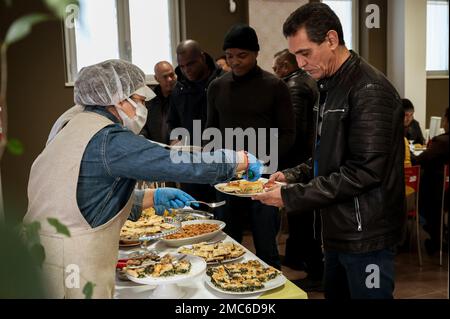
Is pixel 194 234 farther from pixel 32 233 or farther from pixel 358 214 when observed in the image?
pixel 32 233

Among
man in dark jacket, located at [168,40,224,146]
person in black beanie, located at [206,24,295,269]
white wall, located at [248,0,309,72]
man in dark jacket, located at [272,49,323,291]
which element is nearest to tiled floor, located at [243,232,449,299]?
man in dark jacket, located at [272,49,323,291]

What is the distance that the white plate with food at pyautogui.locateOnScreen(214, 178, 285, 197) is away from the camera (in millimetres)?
1993

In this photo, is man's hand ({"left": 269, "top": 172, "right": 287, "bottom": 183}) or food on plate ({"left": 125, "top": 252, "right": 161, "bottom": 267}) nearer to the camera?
food on plate ({"left": 125, "top": 252, "right": 161, "bottom": 267})

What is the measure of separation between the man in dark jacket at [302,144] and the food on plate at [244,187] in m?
0.66

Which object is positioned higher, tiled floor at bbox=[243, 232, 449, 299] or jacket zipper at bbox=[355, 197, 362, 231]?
jacket zipper at bbox=[355, 197, 362, 231]

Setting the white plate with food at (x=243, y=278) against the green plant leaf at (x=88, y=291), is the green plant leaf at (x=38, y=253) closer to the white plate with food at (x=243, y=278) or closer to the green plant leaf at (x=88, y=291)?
the green plant leaf at (x=88, y=291)

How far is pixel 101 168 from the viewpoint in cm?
128

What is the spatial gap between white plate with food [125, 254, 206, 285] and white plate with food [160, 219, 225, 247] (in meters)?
0.31

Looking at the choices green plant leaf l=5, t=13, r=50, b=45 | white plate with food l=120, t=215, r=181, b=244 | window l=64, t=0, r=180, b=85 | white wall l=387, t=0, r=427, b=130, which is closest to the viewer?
green plant leaf l=5, t=13, r=50, b=45

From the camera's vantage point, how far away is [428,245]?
3.94 meters

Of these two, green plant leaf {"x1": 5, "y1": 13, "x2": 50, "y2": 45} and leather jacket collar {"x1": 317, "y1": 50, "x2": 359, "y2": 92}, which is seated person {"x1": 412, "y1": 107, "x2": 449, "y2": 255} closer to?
leather jacket collar {"x1": 317, "y1": 50, "x2": 359, "y2": 92}

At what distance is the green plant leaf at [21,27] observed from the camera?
0.60 m

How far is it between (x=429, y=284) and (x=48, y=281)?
3161mm
